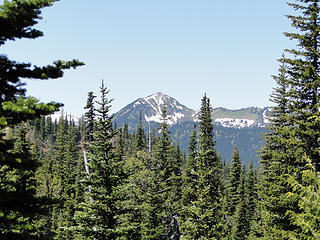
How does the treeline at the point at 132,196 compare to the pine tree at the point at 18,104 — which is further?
the treeline at the point at 132,196

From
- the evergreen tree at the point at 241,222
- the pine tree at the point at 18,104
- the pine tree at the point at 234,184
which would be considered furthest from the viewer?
the pine tree at the point at 234,184

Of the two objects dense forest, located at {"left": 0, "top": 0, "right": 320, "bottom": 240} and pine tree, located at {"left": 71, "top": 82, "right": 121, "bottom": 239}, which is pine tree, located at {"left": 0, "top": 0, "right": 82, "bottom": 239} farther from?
pine tree, located at {"left": 71, "top": 82, "right": 121, "bottom": 239}

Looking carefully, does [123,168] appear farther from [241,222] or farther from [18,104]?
[241,222]

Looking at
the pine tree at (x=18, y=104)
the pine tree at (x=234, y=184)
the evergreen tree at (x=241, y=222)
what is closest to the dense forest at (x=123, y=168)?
the pine tree at (x=18, y=104)

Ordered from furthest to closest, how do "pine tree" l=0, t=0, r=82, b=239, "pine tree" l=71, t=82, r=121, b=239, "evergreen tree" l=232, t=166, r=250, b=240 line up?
"evergreen tree" l=232, t=166, r=250, b=240 → "pine tree" l=71, t=82, r=121, b=239 → "pine tree" l=0, t=0, r=82, b=239

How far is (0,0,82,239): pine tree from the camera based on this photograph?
22.0 feet

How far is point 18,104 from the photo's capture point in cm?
655

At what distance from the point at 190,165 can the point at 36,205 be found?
1782 inches

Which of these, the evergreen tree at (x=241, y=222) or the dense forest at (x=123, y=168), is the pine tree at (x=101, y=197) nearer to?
the dense forest at (x=123, y=168)

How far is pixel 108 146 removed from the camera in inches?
674

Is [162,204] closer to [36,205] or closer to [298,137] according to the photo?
[298,137]

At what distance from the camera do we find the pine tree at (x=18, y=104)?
22.0 feet

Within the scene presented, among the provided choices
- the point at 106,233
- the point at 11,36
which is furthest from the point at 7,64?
the point at 106,233

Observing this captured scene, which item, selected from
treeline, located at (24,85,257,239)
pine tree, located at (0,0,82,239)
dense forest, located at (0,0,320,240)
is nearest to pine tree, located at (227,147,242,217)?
treeline, located at (24,85,257,239)
